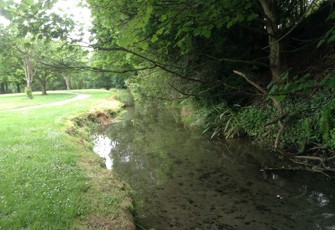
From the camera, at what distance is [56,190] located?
6000 mm

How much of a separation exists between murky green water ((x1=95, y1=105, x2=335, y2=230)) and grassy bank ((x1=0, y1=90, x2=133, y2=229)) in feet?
2.66

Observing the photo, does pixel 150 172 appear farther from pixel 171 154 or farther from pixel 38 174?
pixel 38 174

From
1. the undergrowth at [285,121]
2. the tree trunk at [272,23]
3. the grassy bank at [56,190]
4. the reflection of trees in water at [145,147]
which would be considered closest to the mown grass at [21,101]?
the reflection of trees in water at [145,147]

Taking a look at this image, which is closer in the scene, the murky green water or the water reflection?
the murky green water

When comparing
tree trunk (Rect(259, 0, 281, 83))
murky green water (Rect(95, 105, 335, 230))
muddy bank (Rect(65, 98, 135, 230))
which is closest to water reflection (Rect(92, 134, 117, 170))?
murky green water (Rect(95, 105, 335, 230))

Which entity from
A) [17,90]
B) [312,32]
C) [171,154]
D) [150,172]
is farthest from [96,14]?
[17,90]

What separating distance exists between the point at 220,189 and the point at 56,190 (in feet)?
12.4

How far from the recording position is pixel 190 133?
13.6 m

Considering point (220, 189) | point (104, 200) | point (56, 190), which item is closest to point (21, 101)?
point (56, 190)

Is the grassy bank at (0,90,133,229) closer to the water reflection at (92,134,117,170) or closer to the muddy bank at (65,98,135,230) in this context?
the muddy bank at (65,98,135,230)

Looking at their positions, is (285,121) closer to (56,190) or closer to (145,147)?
(145,147)

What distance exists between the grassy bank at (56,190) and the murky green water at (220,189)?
810 millimetres

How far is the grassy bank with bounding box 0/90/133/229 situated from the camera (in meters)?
4.98

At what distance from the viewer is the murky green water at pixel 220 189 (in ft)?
18.4
